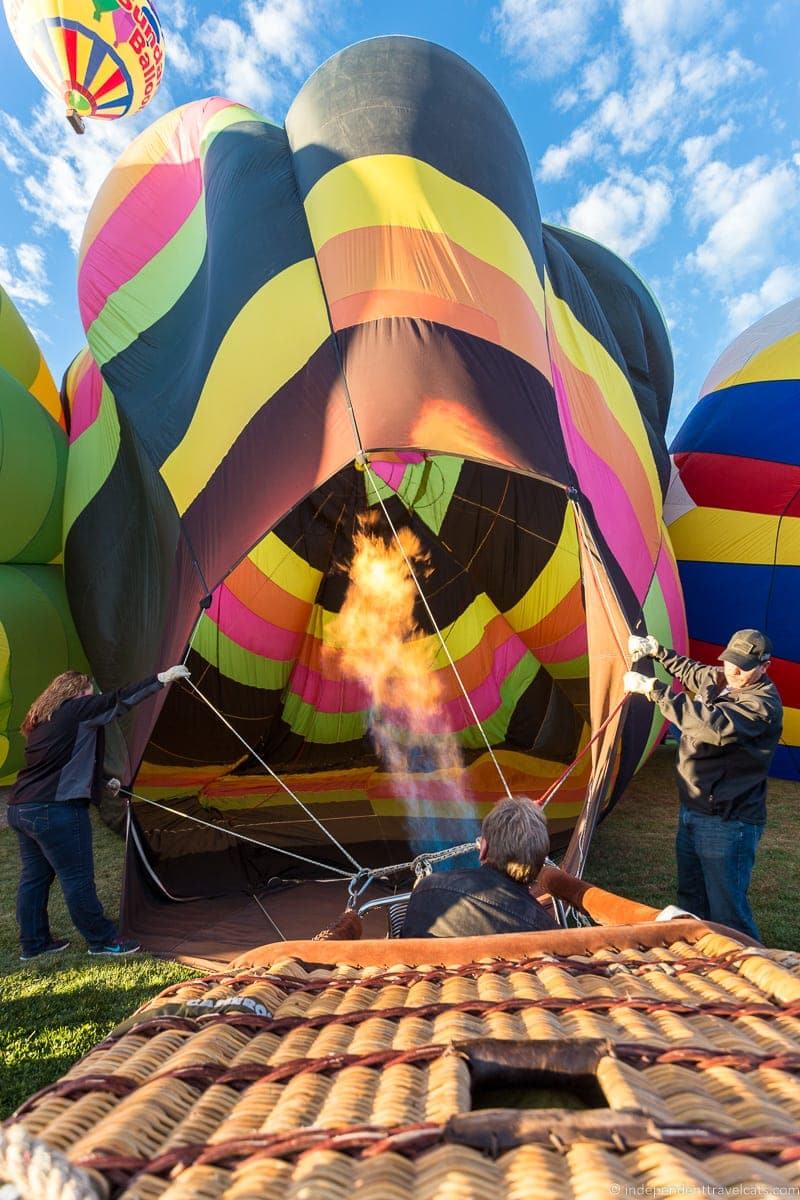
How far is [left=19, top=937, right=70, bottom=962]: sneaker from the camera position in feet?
9.27

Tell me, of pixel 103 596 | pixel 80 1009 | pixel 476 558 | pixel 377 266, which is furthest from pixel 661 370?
pixel 80 1009

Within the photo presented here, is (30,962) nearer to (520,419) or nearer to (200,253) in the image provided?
(520,419)

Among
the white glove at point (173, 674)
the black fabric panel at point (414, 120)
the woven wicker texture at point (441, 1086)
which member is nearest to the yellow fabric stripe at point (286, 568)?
the white glove at point (173, 674)

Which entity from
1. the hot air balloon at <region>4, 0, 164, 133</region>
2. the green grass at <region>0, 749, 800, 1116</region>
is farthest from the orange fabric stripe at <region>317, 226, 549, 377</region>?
the hot air balloon at <region>4, 0, 164, 133</region>

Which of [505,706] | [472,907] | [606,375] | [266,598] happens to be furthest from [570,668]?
[472,907]

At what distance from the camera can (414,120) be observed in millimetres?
3109

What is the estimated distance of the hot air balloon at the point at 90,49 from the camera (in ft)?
18.8

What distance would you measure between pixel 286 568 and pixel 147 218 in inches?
78.0

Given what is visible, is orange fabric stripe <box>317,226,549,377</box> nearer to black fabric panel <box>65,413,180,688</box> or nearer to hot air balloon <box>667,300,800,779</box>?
black fabric panel <box>65,413,180,688</box>

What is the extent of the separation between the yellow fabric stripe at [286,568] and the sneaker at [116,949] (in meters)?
2.10

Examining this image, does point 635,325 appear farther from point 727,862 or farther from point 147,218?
point 727,862

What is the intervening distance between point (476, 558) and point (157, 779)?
2.22 meters

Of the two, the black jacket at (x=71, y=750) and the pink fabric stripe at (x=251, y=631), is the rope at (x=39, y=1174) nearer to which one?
the black jacket at (x=71, y=750)

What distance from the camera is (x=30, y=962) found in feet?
9.14
